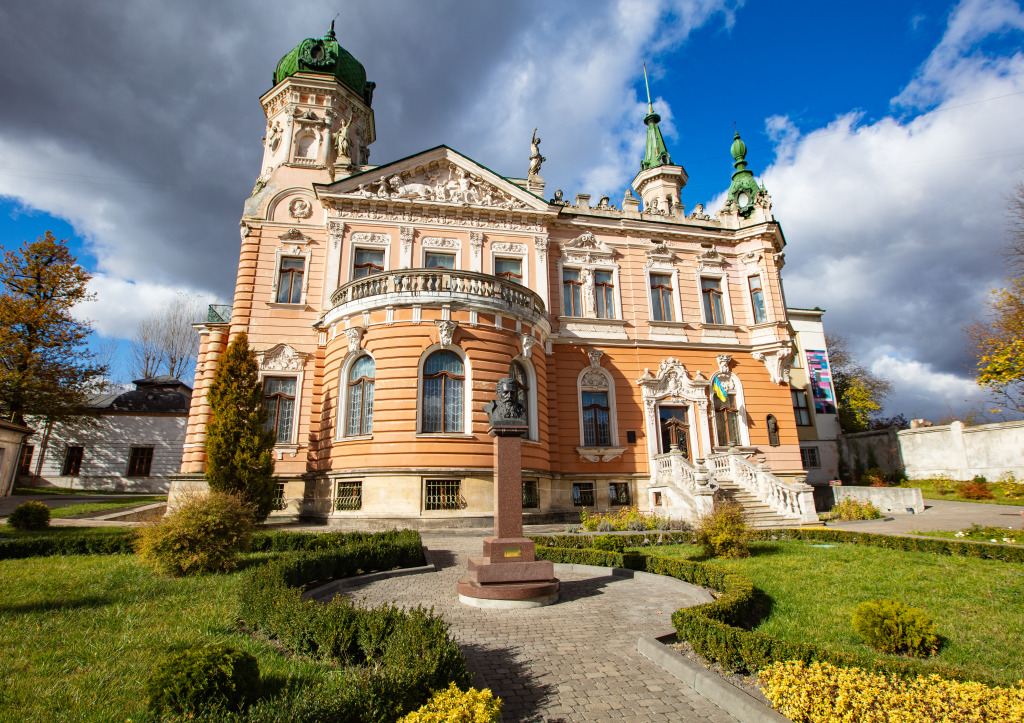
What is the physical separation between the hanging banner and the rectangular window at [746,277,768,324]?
52.6ft

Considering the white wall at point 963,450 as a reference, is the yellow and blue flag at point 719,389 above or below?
above

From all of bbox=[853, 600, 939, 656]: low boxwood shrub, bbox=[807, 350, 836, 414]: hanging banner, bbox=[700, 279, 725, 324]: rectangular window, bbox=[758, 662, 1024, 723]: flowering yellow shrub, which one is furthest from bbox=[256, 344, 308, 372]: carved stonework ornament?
bbox=[807, 350, 836, 414]: hanging banner

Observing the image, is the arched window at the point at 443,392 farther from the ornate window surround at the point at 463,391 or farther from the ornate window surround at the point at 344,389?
the ornate window surround at the point at 344,389

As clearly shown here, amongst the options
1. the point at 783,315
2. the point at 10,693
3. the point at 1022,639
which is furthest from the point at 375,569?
the point at 783,315

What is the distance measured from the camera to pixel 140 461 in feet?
124

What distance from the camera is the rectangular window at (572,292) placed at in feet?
88.4

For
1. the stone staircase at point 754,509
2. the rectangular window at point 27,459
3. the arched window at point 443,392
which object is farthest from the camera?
the rectangular window at point 27,459

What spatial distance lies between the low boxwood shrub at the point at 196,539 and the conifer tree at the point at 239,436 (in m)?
6.75

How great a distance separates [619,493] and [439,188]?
1707 centimetres

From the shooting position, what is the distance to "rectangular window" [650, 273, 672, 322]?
1109 inches

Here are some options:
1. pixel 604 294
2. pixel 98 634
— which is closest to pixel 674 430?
pixel 604 294

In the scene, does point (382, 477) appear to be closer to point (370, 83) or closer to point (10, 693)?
point (10, 693)

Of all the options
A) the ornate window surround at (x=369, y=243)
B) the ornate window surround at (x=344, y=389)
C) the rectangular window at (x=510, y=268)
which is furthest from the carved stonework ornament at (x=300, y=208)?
the rectangular window at (x=510, y=268)

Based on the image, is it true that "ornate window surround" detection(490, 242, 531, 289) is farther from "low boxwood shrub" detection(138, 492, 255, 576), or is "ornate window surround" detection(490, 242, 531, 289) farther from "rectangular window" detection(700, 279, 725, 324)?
"low boxwood shrub" detection(138, 492, 255, 576)
